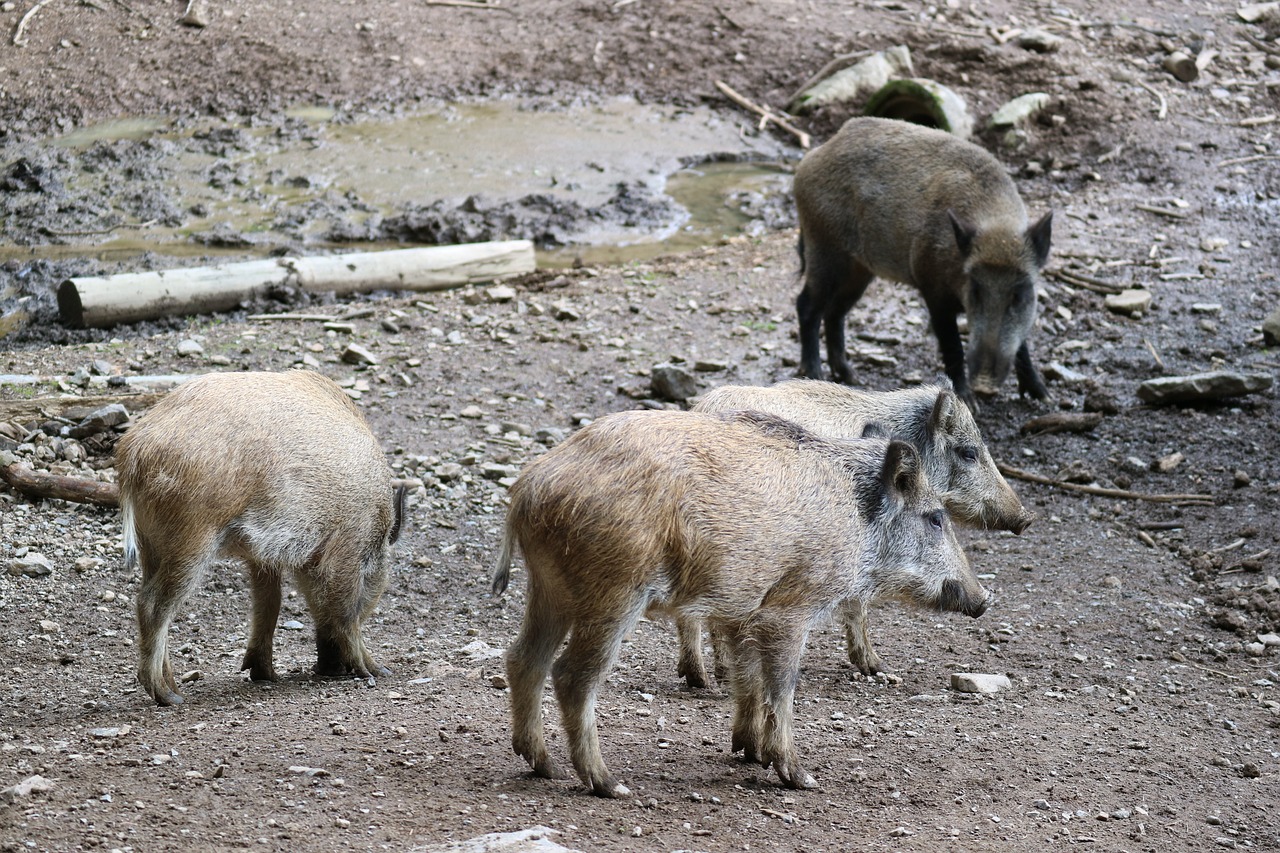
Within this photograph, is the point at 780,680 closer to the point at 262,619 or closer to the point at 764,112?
the point at 262,619

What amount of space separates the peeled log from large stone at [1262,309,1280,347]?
5123 millimetres

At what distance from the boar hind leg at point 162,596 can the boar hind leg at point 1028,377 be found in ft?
17.9

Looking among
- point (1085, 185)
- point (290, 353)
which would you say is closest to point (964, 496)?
point (290, 353)

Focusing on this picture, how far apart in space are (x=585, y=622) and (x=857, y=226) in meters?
5.39

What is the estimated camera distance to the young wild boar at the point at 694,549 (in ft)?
12.1

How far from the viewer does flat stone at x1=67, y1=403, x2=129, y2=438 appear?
21.5 feet

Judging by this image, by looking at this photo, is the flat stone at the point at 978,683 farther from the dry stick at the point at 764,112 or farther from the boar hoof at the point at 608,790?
the dry stick at the point at 764,112

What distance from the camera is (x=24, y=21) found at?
13320mm

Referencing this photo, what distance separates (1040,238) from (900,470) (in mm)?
4108

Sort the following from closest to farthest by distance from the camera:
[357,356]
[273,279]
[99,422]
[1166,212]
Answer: [99,422] → [357,356] → [273,279] → [1166,212]

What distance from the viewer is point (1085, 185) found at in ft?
37.8

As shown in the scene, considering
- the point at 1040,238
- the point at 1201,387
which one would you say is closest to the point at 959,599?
the point at 1040,238

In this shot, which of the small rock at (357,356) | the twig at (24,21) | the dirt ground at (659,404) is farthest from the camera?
the twig at (24,21)

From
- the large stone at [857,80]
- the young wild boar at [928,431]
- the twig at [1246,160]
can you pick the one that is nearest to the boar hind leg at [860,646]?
the young wild boar at [928,431]
